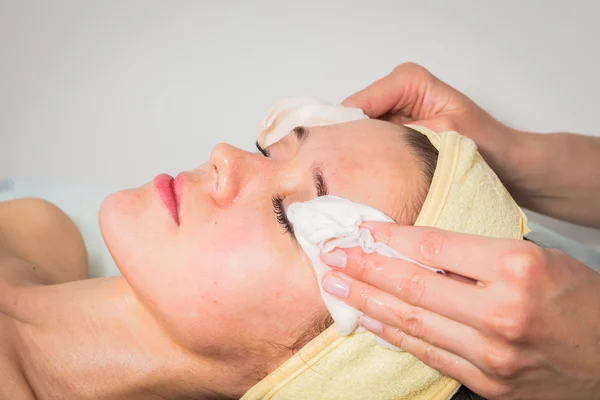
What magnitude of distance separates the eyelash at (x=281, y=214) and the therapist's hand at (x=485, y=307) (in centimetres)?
12

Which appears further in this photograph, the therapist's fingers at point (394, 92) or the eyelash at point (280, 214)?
the therapist's fingers at point (394, 92)

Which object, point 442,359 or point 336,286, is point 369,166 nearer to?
point 336,286

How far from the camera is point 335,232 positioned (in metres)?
0.97

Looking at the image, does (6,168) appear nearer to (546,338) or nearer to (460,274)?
(460,274)

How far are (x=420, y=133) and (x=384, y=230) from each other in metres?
0.38

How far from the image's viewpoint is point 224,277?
1054mm

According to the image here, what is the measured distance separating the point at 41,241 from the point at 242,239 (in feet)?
2.68

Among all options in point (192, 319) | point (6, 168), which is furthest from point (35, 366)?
point (6, 168)

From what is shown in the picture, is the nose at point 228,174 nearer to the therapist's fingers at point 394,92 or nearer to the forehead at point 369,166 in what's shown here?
the forehead at point 369,166

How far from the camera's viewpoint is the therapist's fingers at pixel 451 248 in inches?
35.6

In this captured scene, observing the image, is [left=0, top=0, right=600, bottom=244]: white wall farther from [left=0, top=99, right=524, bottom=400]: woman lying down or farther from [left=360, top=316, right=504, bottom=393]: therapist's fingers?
[left=360, top=316, right=504, bottom=393]: therapist's fingers

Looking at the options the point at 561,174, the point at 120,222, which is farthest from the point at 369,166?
the point at 561,174

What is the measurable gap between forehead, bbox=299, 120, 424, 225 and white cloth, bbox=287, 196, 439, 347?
2.2 inches

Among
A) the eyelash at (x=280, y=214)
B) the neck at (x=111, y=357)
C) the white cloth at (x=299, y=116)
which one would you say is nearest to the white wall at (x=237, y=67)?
the white cloth at (x=299, y=116)
